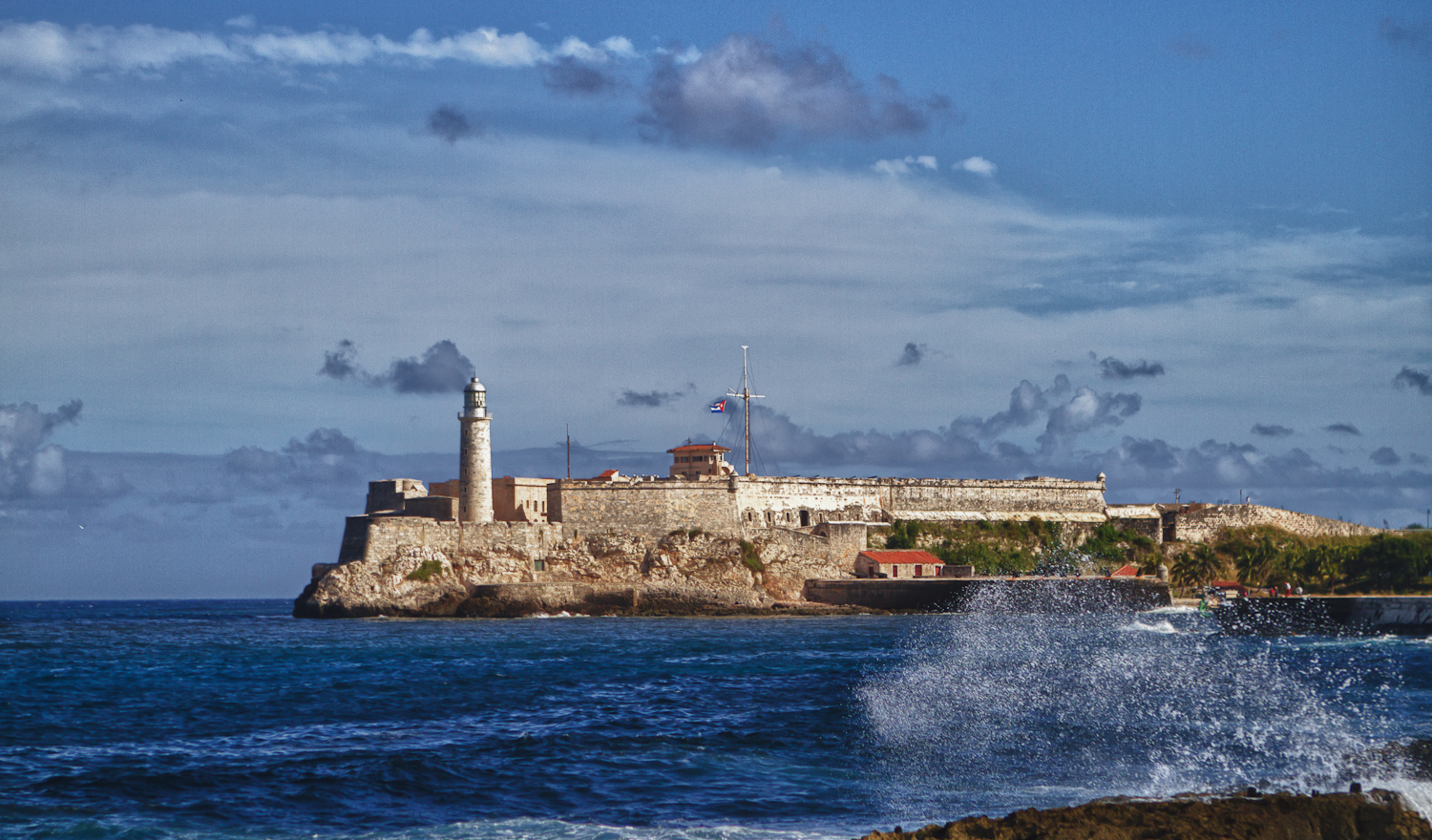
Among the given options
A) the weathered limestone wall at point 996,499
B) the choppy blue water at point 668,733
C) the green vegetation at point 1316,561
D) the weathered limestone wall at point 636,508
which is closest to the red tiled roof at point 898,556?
the weathered limestone wall at point 996,499

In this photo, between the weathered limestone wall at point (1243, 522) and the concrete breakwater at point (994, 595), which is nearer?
the concrete breakwater at point (994, 595)

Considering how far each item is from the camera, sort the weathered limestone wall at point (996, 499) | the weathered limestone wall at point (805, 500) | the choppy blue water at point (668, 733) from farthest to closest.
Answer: the weathered limestone wall at point (996, 499), the weathered limestone wall at point (805, 500), the choppy blue water at point (668, 733)

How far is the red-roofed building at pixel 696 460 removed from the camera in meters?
70.5

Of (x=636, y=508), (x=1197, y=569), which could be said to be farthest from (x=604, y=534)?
(x=1197, y=569)

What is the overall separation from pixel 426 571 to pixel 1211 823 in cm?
4567

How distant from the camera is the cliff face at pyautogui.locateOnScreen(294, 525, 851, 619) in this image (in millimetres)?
54250

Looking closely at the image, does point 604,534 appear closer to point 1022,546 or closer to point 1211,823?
point 1022,546

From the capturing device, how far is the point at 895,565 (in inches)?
2454

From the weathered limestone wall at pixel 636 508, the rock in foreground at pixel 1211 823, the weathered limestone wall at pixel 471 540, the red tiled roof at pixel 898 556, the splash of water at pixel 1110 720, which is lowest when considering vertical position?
the splash of water at pixel 1110 720

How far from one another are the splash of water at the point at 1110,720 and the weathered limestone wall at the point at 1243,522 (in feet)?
131

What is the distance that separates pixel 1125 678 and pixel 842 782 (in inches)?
465

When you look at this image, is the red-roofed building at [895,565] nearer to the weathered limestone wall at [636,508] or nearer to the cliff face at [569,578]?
the cliff face at [569,578]

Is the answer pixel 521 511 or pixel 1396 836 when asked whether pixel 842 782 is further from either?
pixel 521 511

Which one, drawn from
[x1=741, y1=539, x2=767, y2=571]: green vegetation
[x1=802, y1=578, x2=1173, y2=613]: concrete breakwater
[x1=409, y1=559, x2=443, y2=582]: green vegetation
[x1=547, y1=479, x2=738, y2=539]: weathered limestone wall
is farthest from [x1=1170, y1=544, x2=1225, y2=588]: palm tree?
[x1=409, y1=559, x2=443, y2=582]: green vegetation
